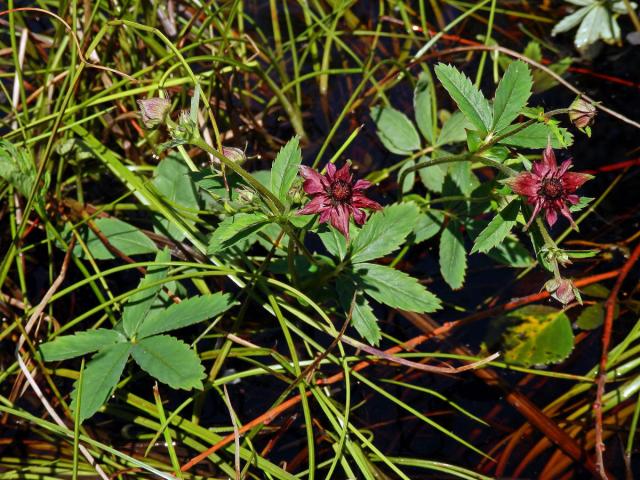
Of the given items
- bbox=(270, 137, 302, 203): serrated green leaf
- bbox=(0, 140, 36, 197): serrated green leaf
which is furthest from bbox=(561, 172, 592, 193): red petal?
bbox=(0, 140, 36, 197): serrated green leaf

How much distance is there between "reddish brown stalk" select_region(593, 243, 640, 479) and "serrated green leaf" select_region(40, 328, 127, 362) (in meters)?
1.15

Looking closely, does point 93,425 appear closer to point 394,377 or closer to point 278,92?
point 394,377

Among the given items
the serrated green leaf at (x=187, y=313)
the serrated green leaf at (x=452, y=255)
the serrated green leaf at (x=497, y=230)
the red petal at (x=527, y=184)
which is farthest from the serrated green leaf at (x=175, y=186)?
the red petal at (x=527, y=184)

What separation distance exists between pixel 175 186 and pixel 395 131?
0.65 meters

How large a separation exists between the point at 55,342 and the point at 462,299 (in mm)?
1067

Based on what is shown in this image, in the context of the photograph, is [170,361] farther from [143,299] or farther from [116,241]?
[116,241]

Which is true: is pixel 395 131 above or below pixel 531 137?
below

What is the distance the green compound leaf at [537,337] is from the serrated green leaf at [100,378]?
3.25 ft

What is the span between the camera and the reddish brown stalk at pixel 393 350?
1658 mm

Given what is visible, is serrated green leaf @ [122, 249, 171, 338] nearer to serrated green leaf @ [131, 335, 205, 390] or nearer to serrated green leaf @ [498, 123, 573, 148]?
serrated green leaf @ [131, 335, 205, 390]

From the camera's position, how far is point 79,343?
1.60 metres

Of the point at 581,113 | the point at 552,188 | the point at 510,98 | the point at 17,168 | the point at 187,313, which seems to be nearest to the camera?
the point at 552,188

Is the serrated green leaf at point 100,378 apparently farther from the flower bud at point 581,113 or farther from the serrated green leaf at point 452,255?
the flower bud at point 581,113

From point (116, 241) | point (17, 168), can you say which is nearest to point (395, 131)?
point (116, 241)
